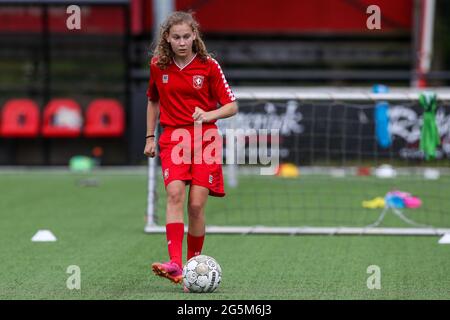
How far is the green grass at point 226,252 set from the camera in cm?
798

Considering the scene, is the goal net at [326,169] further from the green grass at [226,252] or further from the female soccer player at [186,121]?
the female soccer player at [186,121]

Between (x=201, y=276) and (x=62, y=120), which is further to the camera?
(x=62, y=120)

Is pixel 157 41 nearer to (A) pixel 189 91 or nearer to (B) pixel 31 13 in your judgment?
(A) pixel 189 91

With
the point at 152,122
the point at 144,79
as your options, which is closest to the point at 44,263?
the point at 152,122

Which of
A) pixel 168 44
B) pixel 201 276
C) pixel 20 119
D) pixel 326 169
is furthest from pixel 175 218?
pixel 20 119

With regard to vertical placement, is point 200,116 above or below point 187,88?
below

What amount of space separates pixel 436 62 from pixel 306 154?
8.35 m

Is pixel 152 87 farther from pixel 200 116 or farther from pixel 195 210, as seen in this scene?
pixel 195 210

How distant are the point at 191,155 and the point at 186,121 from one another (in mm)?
231

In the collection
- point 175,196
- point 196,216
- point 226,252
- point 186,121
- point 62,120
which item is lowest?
point 226,252

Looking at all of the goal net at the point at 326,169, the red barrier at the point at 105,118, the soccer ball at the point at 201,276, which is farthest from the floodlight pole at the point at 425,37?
the soccer ball at the point at 201,276

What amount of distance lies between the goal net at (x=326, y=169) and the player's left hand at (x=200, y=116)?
387cm

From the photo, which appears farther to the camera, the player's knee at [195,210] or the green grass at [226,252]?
the player's knee at [195,210]

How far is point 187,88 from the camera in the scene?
8.10 m
